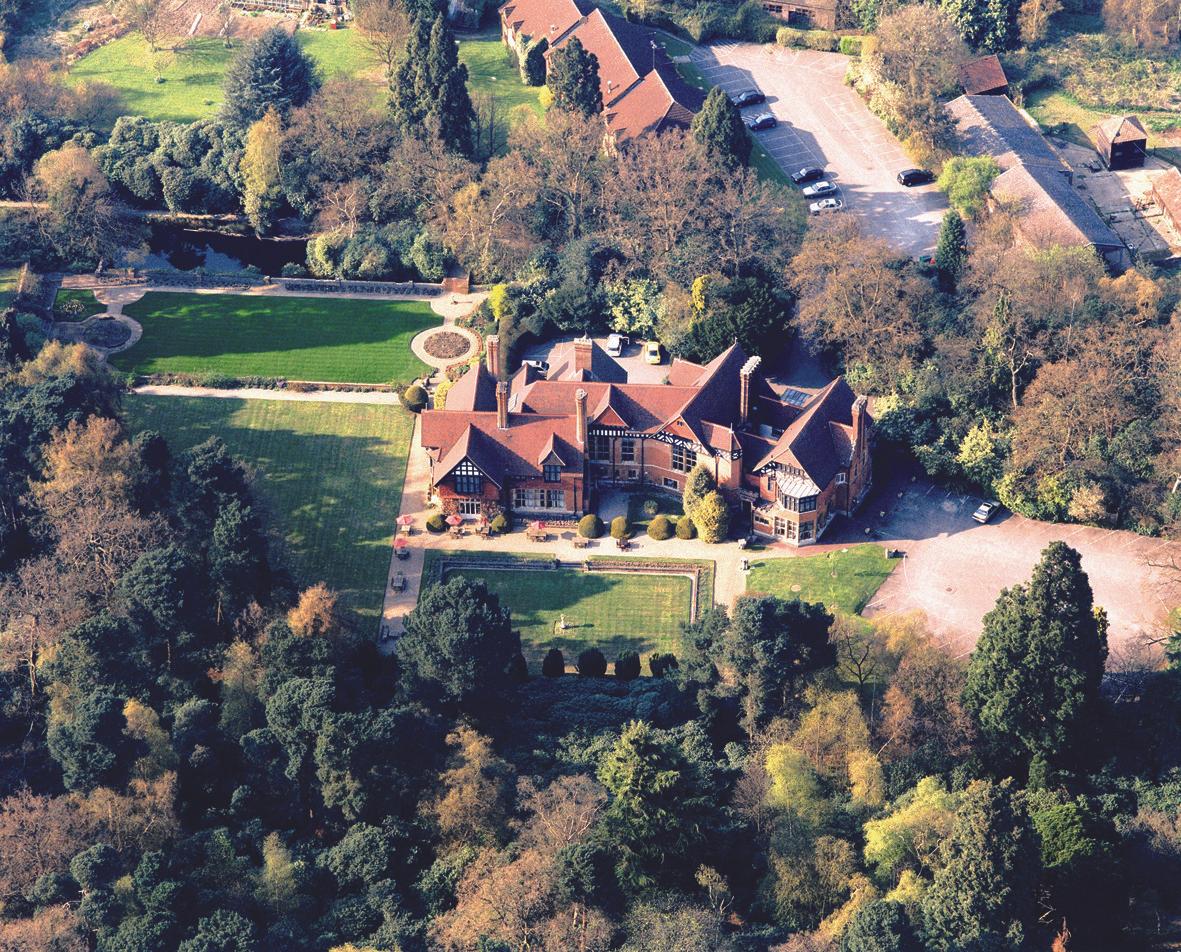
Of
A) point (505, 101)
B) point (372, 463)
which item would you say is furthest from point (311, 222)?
point (372, 463)

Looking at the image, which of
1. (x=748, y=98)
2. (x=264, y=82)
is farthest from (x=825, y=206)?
(x=264, y=82)

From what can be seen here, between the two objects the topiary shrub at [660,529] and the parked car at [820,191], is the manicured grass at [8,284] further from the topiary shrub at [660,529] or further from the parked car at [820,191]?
the parked car at [820,191]

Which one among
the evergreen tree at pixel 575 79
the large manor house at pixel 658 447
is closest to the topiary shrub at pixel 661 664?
the large manor house at pixel 658 447

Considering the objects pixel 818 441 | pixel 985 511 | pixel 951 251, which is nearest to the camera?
pixel 818 441

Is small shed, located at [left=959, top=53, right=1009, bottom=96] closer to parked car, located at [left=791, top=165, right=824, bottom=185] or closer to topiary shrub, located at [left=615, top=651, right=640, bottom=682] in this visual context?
parked car, located at [left=791, top=165, right=824, bottom=185]

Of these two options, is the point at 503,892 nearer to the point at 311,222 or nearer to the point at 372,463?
the point at 372,463

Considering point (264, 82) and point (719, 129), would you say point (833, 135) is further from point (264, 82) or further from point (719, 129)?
point (264, 82)
